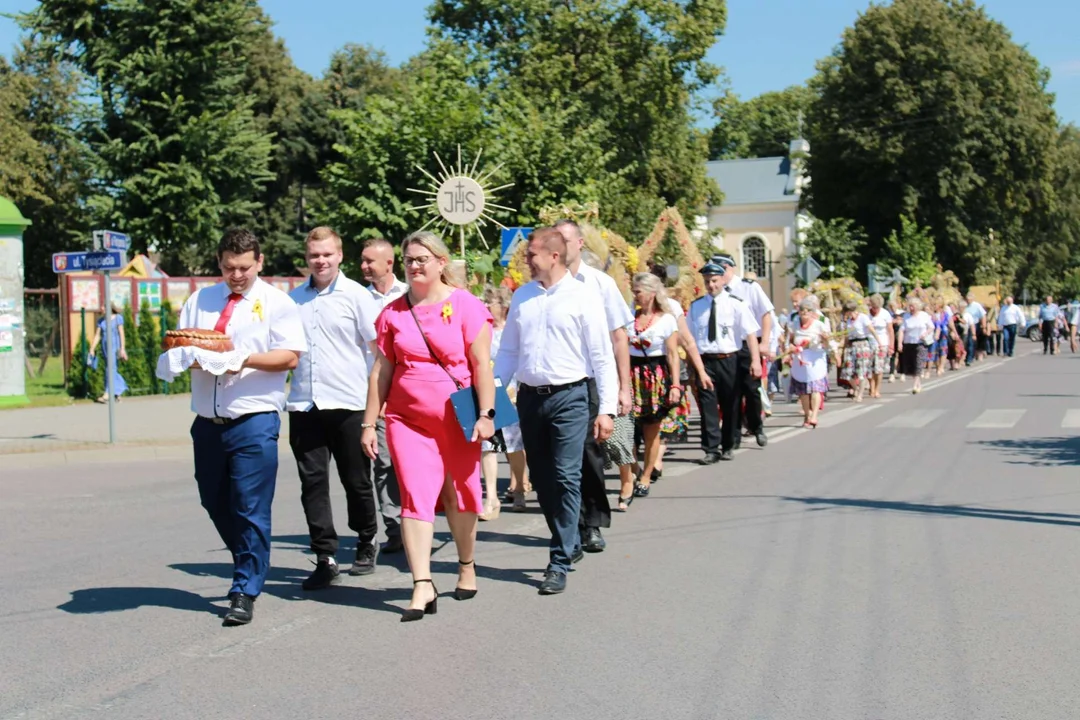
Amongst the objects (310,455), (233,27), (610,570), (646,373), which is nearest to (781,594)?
(610,570)

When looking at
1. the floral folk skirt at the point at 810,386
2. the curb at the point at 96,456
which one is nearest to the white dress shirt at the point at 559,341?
the curb at the point at 96,456

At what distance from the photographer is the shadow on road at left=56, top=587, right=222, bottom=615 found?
6438mm

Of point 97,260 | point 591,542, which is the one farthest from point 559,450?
point 97,260

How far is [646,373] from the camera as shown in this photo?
10.5 metres

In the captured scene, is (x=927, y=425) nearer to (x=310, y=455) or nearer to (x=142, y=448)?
(x=142, y=448)

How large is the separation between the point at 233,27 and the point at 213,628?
32.6 meters

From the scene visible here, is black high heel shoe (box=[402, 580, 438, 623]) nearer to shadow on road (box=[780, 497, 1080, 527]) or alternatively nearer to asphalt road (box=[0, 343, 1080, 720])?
asphalt road (box=[0, 343, 1080, 720])

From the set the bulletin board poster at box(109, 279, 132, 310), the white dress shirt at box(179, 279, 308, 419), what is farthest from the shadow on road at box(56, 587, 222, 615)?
the bulletin board poster at box(109, 279, 132, 310)

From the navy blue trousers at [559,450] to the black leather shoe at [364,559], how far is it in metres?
A: 1.01

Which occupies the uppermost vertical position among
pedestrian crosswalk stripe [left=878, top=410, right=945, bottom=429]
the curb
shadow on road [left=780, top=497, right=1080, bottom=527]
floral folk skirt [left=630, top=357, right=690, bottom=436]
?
floral folk skirt [left=630, top=357, right=690, bottom=436]

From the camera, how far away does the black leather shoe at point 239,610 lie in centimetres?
600

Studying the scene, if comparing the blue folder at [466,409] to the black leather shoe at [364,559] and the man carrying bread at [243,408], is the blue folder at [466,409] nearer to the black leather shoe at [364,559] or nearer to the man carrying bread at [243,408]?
the man carrying bread at [243,408]

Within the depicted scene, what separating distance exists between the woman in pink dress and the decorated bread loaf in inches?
31.1

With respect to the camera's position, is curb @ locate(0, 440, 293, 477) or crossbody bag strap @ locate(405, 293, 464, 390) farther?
curb @ locate(0, 440, 293, 477)
